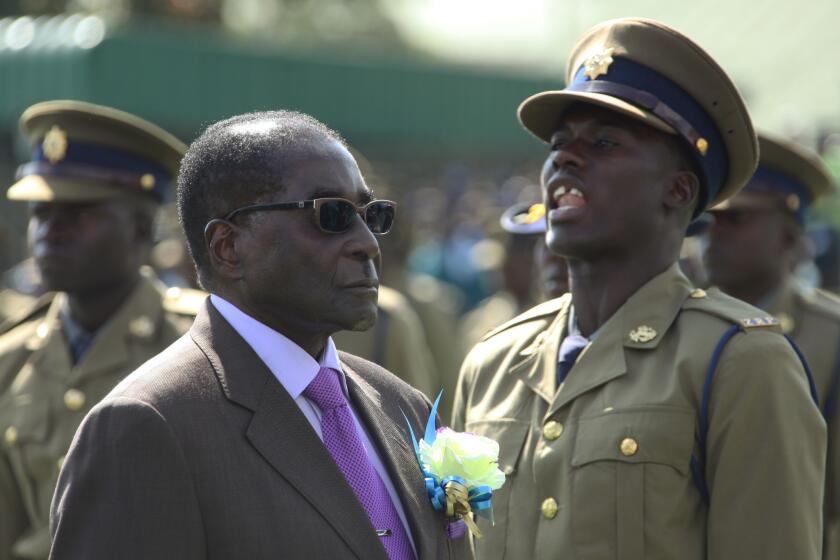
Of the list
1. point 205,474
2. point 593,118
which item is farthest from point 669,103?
point 205,474

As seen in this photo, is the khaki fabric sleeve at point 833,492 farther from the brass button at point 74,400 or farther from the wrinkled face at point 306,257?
the brass button at point 74,400

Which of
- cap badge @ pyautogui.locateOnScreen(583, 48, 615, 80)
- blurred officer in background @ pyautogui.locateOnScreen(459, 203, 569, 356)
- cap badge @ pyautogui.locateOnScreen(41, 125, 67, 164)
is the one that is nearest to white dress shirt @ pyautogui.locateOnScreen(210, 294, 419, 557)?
cap badge @ pyautogui.locateOnScreen(583, 48, 615, 80)

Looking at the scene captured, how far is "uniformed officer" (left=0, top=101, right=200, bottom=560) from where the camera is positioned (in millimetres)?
4953

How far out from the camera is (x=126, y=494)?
2.69 m

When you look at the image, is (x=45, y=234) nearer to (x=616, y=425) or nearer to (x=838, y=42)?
(x=616, y=425)

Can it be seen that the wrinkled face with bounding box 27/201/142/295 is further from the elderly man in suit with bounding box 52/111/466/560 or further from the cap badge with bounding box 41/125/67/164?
the elderly man in suit with bounding box 52/111/466/560

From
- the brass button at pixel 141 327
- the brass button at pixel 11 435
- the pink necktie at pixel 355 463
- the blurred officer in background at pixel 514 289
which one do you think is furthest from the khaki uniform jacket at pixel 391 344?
the pink necktie at pixel 355 463

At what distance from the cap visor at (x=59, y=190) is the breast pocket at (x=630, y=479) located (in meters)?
2.60

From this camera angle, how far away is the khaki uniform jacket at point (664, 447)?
139 inches

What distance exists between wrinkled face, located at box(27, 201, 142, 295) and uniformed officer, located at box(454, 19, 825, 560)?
177cm

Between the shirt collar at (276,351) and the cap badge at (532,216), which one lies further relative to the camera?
the cap badge at (532,216)

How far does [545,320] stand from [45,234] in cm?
219

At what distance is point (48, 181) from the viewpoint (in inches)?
215

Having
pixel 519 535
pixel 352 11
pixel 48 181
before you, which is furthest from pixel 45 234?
pixel 352 11
